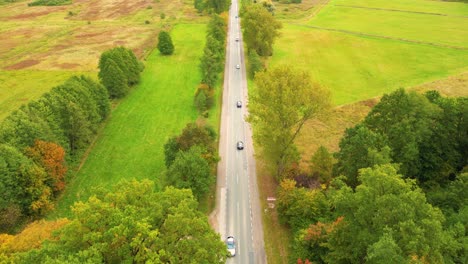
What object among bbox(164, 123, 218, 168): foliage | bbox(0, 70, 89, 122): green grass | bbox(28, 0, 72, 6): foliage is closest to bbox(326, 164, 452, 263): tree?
bbox(164, 123, 218, 168): foliage

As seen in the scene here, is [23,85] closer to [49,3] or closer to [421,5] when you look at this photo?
[49,3]

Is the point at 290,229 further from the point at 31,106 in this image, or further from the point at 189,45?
the point at 189,45

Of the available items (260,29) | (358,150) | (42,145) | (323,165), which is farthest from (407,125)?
(260,29)

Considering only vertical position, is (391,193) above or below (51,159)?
above

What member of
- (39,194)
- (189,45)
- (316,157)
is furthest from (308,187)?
(189,45)

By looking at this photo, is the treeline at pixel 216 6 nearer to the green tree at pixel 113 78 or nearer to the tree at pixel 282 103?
the green tree at pixel 113 78

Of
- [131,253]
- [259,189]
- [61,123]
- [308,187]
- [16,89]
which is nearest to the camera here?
[131,253]
